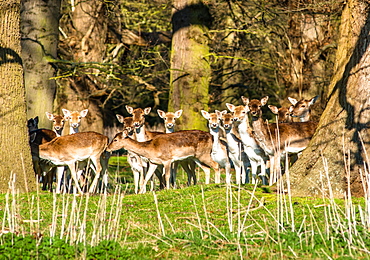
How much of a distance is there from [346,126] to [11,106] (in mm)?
5252

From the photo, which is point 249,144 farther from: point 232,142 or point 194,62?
point 194,62

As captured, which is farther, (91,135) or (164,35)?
(164,35)

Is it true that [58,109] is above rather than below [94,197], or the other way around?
above

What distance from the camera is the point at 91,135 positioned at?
1214cm

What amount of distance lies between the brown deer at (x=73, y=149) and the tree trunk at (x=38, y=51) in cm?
203

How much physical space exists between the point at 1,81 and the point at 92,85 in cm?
1022

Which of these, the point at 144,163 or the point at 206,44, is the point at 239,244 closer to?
the point at 144,163

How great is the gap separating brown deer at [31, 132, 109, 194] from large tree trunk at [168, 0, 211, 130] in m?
4.65

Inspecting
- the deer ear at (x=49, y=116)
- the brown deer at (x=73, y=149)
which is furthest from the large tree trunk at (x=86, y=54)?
the brown deer at (x=73, y=149)

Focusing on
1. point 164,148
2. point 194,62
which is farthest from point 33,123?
point 194,62

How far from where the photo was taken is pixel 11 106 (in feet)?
32.0

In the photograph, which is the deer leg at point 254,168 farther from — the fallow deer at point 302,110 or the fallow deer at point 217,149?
the fallow deer at point 302,110

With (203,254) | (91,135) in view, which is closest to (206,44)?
(91,135)

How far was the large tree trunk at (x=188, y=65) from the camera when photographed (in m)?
16.6
